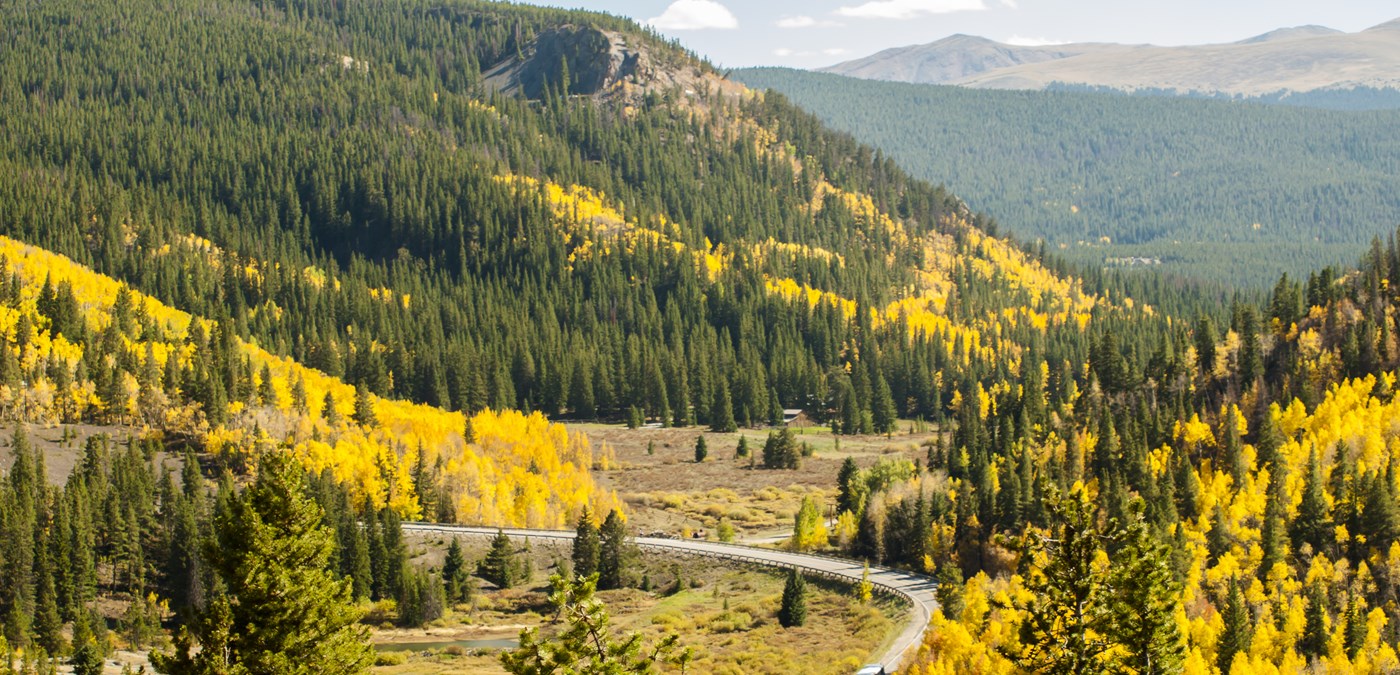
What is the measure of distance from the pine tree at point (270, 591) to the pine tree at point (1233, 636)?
68.7 metres

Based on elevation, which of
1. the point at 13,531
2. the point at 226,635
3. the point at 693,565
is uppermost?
the point at 226,635

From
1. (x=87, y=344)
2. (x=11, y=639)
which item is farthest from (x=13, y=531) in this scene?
Answer: (x=87, y=344)

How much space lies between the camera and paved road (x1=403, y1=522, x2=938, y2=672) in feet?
363

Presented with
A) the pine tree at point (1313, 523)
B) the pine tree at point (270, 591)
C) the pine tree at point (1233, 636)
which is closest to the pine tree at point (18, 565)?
the pine tree at point (270, 591)

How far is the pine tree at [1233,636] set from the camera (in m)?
101

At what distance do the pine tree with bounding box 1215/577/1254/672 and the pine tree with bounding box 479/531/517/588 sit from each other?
65.7 meters

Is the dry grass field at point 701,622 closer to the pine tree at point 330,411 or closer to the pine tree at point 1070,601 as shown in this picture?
the pine tree at point 330,411

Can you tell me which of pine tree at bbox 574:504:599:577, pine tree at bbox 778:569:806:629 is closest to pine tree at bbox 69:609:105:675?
pine tree at bbox 574:504:599:577

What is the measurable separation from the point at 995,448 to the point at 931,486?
17.6 meters

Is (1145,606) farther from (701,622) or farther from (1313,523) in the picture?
(701,622)

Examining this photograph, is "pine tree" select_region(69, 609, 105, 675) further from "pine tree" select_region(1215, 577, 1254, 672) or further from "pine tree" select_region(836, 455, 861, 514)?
"pine tree" select_region(1215, 577, 1254, 672)

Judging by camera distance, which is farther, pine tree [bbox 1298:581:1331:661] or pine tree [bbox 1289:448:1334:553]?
pine tree [bbox 1289:448:1334:553]

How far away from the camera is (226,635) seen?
4675cm

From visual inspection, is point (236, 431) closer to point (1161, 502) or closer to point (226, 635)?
point (1161, 502)
